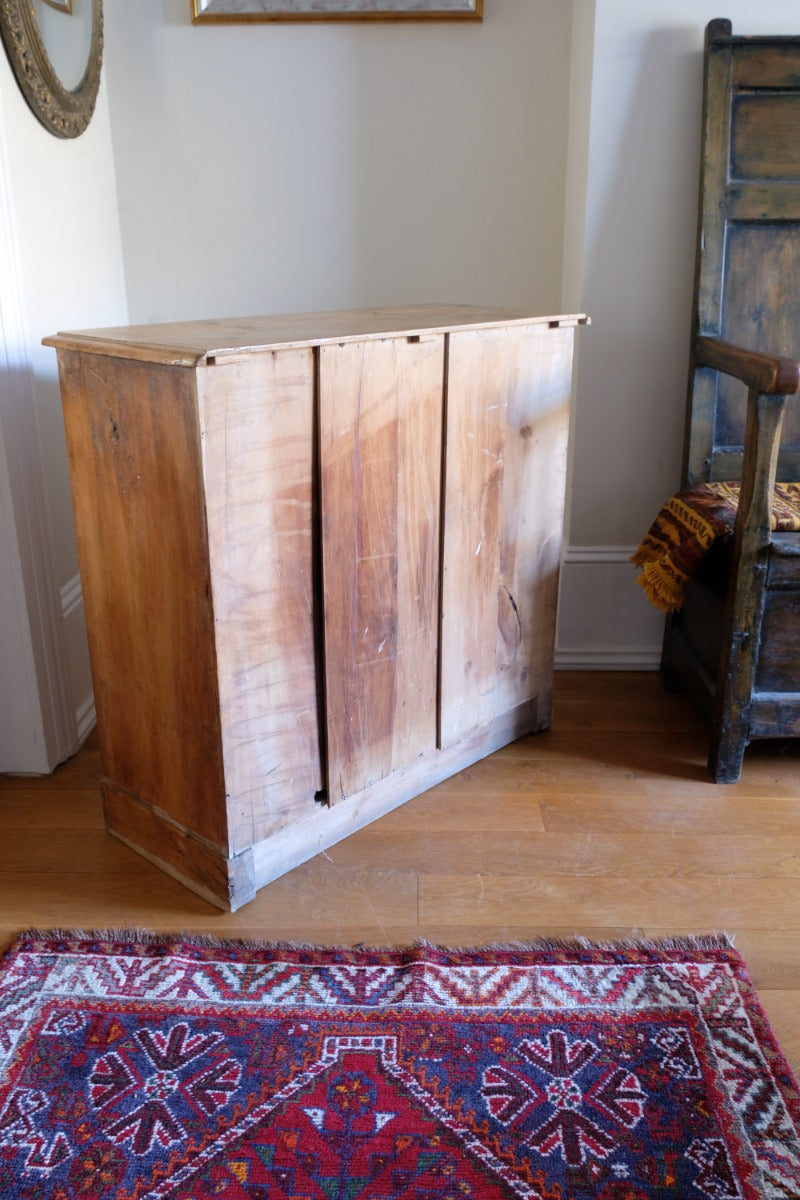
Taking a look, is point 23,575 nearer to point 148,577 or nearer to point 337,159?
point 148,577

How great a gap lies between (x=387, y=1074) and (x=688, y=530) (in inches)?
45.5

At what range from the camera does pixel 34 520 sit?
1.86 metres

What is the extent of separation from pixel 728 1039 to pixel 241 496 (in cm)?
97

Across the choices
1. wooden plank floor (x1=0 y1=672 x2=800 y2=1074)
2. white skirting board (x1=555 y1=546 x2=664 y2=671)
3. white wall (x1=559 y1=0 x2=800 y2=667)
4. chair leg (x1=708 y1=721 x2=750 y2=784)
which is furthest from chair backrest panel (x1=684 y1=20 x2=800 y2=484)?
wooden plank floor (x1=0 y1=672 x2=800 y2=1074)

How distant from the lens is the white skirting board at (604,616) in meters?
2.39

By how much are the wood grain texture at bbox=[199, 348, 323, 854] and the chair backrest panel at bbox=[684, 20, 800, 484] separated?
1.05 metres

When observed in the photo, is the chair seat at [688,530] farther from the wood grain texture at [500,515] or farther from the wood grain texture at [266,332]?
the wood grain texture at [266,332]

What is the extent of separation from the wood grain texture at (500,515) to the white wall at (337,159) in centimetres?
67

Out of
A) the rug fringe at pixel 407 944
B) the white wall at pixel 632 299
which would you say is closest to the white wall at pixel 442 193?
the white wall at pixel 632 299

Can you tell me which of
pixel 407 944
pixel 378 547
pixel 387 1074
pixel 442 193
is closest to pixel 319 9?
pixel 442 193

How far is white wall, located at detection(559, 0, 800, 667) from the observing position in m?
2.07

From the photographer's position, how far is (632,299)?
2215mm

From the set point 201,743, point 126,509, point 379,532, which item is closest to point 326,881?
point 201,743

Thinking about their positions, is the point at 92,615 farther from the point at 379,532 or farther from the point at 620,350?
the point at 620,350
